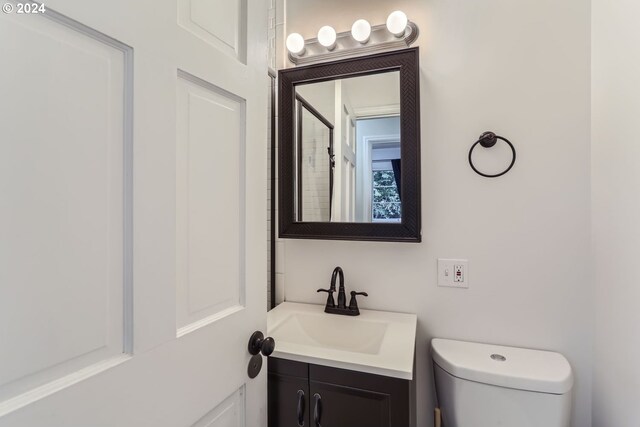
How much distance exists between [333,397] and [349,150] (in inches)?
38.6

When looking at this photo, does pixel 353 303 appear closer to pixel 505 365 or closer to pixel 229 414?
pixel 505 365

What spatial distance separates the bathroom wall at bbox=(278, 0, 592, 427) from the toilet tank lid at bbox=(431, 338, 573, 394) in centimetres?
7

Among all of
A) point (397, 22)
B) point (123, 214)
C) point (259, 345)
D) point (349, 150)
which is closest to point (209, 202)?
point (123, 214)

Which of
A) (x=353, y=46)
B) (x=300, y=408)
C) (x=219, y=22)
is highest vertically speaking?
(x=353, y=46)

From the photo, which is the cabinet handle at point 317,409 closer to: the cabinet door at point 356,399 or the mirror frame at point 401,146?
the cabinet door at point 356,399

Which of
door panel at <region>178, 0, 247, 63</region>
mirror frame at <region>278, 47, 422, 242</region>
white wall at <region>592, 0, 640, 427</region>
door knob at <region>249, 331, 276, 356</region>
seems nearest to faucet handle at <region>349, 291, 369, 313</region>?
mirror frame at <region>278, 47, 422, 242</region>

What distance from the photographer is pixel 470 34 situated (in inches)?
49.8

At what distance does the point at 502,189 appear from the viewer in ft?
4.02

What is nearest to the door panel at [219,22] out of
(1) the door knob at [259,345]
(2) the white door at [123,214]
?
(2) the white door at [123,214]

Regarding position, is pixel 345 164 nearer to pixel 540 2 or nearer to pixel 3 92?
pixel 540 2

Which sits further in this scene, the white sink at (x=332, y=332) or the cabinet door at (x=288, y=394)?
the white sink at (x=332, y=332)

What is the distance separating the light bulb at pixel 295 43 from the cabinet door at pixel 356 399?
1.35m

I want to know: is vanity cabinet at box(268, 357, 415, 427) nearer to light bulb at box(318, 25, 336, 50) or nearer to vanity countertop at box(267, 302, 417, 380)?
vanity countertop at box(267, 302, 417, 380)

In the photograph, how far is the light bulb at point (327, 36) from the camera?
1.39 m
